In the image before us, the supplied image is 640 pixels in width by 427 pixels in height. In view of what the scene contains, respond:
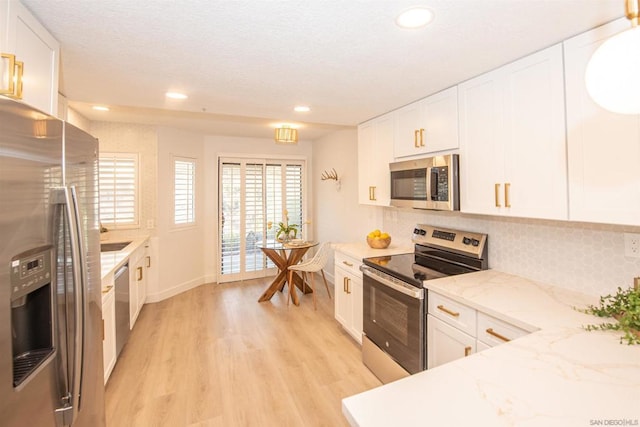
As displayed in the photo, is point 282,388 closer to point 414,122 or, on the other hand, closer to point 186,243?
point 414,122

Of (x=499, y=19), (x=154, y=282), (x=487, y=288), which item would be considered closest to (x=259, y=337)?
(x=154, y=282)

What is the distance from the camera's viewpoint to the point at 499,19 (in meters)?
1.31

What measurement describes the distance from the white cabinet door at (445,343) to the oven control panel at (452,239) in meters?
0.69

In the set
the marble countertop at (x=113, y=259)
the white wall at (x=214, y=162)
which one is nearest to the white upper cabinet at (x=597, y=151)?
the marble countertop at (x=113, y=259)

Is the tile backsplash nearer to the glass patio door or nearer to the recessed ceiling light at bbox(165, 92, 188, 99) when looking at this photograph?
the recessed ceiling light at bbox(165, 92, 188, 99)

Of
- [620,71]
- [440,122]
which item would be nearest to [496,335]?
[620,71]

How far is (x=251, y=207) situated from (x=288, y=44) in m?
3.82

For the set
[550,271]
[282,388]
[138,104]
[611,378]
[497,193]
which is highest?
[138,104]

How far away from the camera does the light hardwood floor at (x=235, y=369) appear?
2012mm

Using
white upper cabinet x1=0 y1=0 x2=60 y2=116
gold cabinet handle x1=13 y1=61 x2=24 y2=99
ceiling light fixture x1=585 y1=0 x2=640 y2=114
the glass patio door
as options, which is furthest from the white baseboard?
ceiling light fixture x1=585 y1=0 x2=640 y2=114

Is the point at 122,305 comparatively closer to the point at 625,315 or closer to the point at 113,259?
the point at 113,259

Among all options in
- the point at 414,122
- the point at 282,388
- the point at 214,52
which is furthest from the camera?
the point at 414,122

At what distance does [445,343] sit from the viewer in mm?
1793

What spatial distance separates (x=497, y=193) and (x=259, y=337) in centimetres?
258
